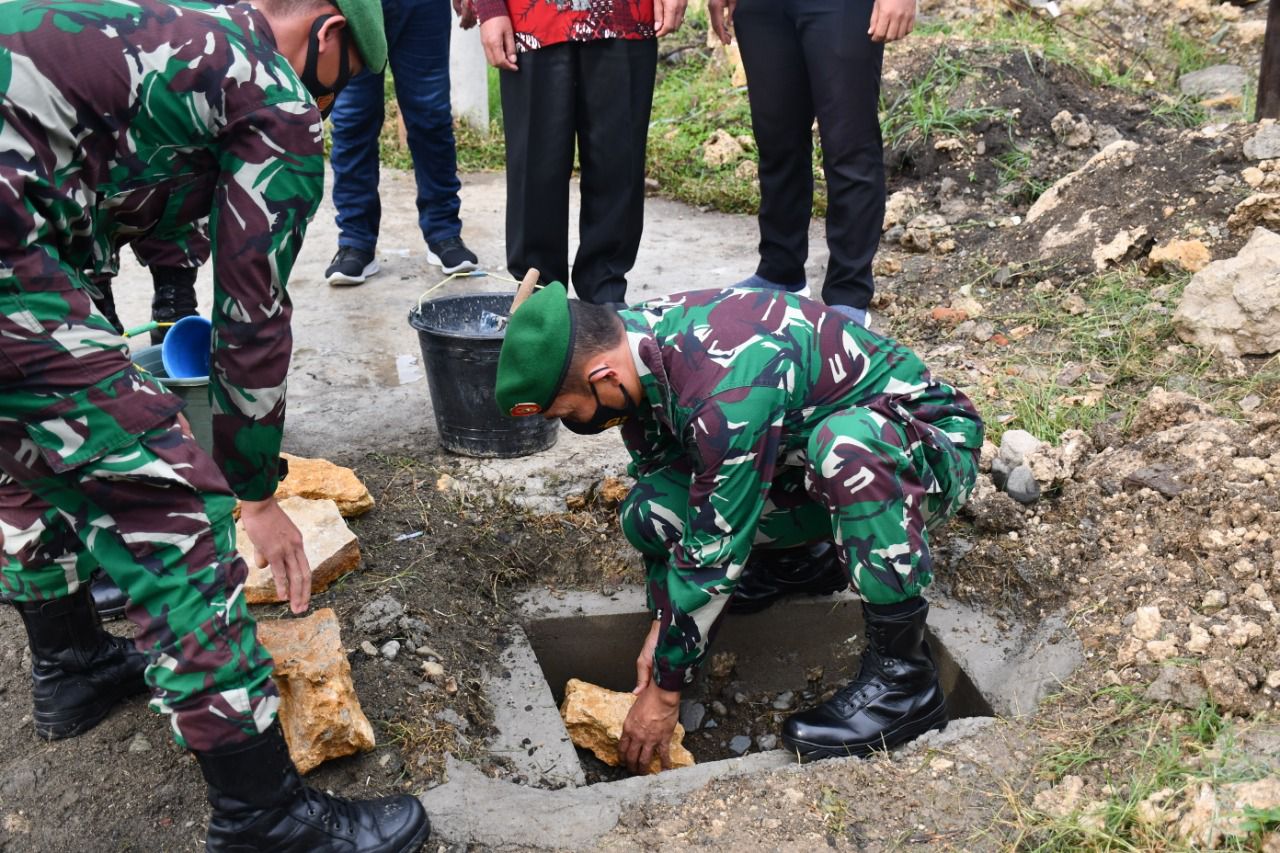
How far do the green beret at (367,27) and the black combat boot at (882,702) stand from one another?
5.03 ft

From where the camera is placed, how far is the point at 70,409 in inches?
67.8

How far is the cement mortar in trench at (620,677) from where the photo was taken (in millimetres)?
2312

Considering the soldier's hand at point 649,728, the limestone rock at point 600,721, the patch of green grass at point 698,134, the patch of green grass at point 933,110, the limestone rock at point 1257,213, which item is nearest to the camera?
the soldier's hand at point 649,728

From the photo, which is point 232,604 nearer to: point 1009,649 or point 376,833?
point 376,833

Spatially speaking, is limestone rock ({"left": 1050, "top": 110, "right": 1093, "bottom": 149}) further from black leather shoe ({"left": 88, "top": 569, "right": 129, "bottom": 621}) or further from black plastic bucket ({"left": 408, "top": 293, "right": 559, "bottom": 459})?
black leather shoe ({"left": 88, "top": 569, "right": 129, "bottom": 621})

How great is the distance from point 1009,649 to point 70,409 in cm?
224

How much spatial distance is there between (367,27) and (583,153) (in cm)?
178

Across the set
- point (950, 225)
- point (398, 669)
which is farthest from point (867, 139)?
point (398, 669)

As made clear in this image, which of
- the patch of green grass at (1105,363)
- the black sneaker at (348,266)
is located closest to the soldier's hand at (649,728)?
the patch of green grass at (1105,363)

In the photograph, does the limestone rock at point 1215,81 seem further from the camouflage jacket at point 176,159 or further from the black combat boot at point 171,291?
the camouflage jacket at point 176,159

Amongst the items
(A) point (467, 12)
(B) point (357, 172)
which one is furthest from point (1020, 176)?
(B) point (357, 172)

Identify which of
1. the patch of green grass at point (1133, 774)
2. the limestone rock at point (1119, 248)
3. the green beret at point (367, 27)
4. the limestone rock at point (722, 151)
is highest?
the green beret at point (367, 27)

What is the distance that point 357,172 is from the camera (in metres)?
4.83

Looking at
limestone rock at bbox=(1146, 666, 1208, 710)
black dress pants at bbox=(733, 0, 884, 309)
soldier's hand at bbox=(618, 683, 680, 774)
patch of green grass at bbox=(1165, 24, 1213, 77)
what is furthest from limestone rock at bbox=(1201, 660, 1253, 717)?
patch of green grass at bbox=(1165, 24, 1213, 77)
